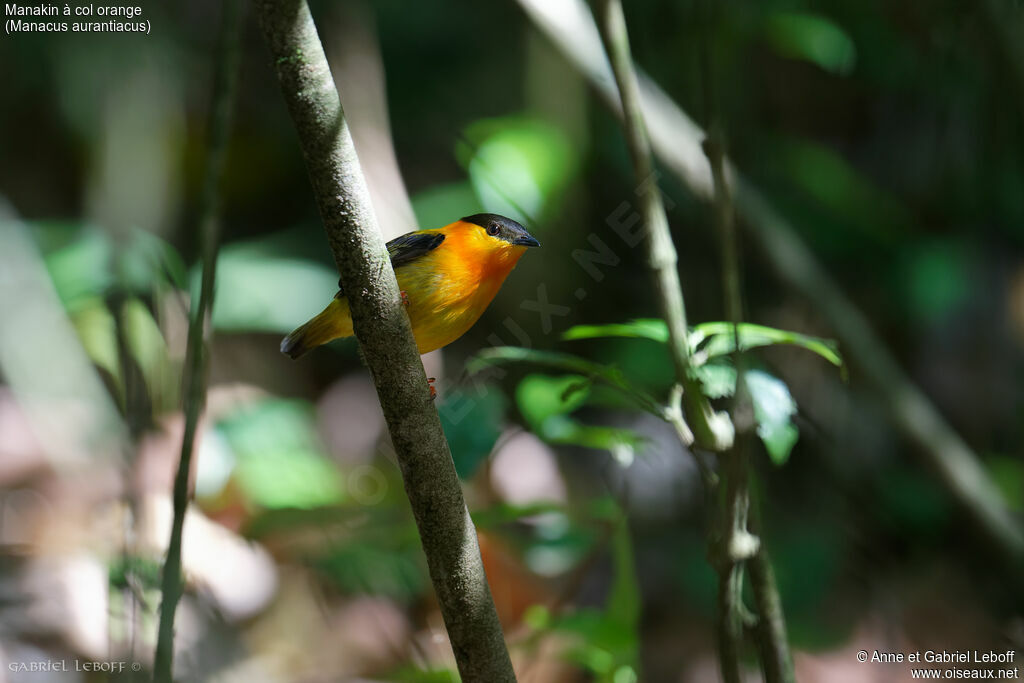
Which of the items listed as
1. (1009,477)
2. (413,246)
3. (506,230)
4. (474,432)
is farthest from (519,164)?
(1009,477)

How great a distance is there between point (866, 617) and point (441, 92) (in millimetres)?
2724

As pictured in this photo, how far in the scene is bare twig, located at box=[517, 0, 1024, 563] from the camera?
80.8 inches

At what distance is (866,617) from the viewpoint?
108 inches

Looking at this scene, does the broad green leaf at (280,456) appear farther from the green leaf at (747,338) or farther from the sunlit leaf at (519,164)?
the green leaf at (747,338)

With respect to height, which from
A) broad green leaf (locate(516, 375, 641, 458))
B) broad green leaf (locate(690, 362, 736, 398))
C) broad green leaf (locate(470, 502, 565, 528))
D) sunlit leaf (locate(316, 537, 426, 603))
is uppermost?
broad green leaf (locate(690, 362, 736, 398))

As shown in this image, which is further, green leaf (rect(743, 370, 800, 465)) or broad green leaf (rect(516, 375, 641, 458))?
broad green leaf (rect(516, 375, 641, 458))

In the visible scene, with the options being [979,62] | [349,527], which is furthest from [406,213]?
[979,62]

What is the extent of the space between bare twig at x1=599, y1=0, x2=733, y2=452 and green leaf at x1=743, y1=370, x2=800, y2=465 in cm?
6

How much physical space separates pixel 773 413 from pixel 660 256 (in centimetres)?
26

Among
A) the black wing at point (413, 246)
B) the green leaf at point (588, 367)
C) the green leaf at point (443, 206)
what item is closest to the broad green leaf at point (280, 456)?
the green leaf at point (443, 206)

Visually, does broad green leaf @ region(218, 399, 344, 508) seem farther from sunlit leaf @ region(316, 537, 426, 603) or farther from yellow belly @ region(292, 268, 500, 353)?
yellow belly @ region(292, 268, 500, 353)

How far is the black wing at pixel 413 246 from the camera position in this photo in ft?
4.68

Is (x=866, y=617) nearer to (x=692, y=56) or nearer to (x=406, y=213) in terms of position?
(x=406, y=213)

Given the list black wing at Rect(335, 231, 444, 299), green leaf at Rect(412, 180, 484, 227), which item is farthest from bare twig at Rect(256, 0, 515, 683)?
green leaf at Rect(412, 180, 484, 227)
